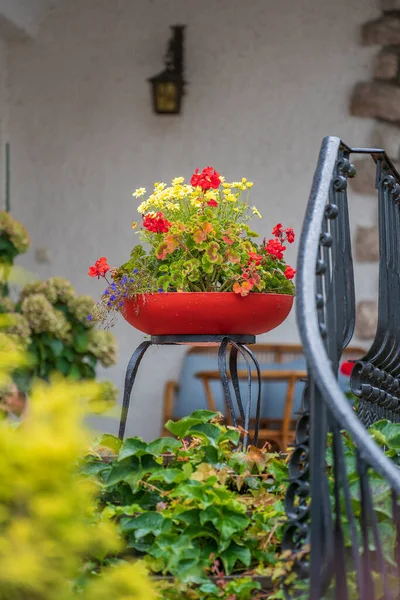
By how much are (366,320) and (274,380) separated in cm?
66

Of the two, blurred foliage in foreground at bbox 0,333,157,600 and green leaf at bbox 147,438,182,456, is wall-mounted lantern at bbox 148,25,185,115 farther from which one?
blurred foliage in foreground at bbox 0,333,157,600

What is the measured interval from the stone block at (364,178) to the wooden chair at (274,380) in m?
0.88

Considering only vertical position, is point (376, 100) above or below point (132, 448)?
above

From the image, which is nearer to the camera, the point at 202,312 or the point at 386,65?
the point at 202,312

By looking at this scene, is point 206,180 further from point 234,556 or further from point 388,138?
point 388,138

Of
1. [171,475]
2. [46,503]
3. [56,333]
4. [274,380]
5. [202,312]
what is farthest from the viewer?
[274,380]

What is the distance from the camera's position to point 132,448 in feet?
6.23

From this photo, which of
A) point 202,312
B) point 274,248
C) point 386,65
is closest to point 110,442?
point 202,312

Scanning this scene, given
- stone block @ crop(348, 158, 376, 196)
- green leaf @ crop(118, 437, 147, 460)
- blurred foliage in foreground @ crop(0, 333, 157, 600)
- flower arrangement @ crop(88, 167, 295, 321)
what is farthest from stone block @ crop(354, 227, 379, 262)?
blurred foliage in foreground @ crop(0, 333, 157, 600)

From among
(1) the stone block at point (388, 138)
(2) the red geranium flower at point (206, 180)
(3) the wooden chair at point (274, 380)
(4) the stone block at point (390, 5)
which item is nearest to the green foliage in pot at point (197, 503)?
(2) the red geranium flower at point (206, 180)

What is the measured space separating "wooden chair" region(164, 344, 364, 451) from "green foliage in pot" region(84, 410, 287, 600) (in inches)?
98.0

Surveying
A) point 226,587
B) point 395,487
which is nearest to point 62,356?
point 226,587

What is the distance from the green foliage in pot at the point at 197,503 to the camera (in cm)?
169

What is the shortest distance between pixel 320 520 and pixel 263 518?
403 mm
